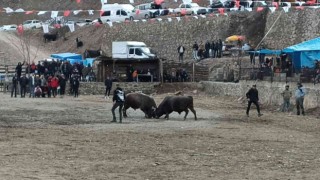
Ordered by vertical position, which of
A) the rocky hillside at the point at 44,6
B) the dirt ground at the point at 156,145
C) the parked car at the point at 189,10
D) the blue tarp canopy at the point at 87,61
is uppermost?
the rocky hillside at the point at 44,6

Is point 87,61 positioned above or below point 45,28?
below

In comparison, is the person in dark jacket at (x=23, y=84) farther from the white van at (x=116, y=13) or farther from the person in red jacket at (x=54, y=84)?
the white van at (x=116, y=13)

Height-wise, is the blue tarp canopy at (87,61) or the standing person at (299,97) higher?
the blue tarp canopy at (87,61)

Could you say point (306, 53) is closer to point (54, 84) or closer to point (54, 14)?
point (54, 84)

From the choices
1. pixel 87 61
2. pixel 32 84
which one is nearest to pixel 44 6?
pixel 87 61

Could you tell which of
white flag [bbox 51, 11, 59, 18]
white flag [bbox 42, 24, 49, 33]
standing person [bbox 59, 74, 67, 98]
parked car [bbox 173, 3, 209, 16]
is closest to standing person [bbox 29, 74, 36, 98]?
standing person [bbox 59, 74, 67, 98]

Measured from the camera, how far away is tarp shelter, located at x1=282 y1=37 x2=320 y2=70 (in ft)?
143

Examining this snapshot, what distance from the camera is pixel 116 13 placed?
7625 cm

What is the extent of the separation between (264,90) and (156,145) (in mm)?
18812

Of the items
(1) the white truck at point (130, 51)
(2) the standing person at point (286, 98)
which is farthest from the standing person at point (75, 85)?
(2) the standing person at point (286, 98)

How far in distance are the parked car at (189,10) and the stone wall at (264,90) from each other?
1683 centimetres

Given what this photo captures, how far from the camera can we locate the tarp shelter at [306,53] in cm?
4362

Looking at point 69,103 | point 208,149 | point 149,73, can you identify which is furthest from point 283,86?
point 208,149

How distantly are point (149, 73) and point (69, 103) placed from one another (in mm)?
12158
